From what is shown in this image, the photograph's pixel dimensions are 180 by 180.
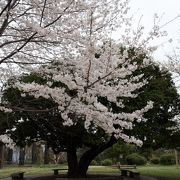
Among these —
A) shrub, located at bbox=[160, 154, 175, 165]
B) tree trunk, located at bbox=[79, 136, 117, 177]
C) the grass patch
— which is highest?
shrub, located at bbox=[160, 154, 175, 165]

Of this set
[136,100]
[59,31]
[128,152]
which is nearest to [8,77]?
[59,31]

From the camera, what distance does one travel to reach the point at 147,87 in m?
15.4

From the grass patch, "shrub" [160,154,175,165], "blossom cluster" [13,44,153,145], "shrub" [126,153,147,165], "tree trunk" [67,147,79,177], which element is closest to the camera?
"blossom cluster" [13,44,153,145]

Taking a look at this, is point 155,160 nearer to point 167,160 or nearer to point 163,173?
point 167,160

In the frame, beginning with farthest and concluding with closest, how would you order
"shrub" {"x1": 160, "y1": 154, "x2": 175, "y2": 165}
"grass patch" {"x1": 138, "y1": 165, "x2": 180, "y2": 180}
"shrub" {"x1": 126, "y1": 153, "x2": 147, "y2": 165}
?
"shrub" {"x1": 160, "y1": 154, "x2": 175, "y2": 165} < "shrub" {"x1": 126, "y1": 153, "x2": 147, "y2": 165} < "grass patch" {"x1": 138, "y1": 165, "x2": 180, "y2": 180}

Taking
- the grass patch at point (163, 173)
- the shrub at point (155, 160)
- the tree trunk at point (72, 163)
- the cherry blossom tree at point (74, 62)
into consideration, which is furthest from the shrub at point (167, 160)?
the cherry blossom tree at point (74, 62)

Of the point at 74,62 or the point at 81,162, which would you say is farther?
the point at 81,162

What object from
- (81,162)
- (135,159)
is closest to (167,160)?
(135,159)

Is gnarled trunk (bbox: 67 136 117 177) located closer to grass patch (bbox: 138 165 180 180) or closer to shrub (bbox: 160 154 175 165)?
grass patch (bbox: 138 165 180 180)

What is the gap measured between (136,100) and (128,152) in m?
27.6

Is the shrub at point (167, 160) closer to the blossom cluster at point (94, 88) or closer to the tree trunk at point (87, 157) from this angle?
the tree trunk at point (87, 157)

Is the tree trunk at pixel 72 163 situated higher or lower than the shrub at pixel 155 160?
lower

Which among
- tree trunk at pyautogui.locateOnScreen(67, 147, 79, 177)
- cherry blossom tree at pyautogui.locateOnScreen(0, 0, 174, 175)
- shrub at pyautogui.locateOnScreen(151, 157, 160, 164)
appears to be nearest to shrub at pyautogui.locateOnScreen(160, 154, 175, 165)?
shrub at pyautogui.locateOnScreen(151, 157, 160, 164)

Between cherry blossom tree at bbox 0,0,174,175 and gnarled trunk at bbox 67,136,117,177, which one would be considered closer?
cherry blossom tree at bbox 0,0,174,175
